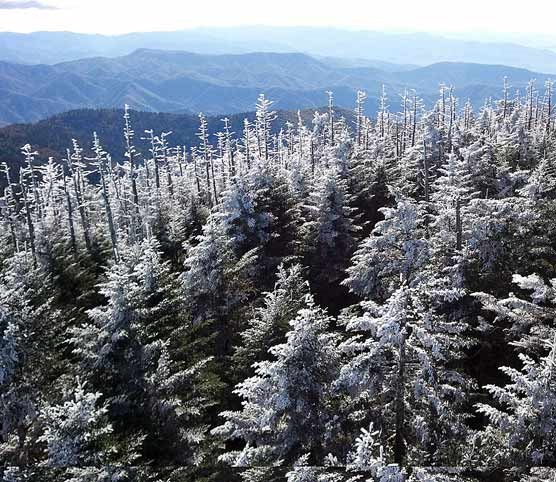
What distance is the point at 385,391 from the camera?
483 inches

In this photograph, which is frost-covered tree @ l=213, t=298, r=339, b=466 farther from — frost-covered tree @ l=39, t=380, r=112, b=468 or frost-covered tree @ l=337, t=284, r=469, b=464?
frost-covered tree @ l=39, t=380, r=112, b=468

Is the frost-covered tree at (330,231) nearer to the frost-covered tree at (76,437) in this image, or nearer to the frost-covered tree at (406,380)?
the frost-covered tree at (406,380)

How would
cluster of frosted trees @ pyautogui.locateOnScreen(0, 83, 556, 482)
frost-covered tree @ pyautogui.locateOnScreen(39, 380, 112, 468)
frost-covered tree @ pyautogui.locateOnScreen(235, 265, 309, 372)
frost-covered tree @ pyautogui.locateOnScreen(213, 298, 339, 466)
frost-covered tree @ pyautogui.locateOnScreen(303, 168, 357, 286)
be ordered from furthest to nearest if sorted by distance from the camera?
1. frost-covered tree @ pyautogui.locateOnScreen(303, 168, 357, 286)
2. frost-covered tree @ pyautogui.locateOnScreen(235, 265, 309, 372)
3. frost-covered tree @ pyautogui.locateOnScreen(39, 380, 112, 468)
4. frost-covered tree @ pyautogui.locateOnScreen(213, 298, 339, 466)
5. cluster of frosted trees @ pyautogui.locateOnScreen(0, 83, 556, 482)

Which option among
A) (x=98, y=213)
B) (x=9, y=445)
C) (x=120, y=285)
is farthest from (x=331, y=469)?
(x=98, y=213)

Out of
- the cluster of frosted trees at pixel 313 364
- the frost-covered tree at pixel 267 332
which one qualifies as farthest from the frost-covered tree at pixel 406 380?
the frost-covered tree at pixel 267 332

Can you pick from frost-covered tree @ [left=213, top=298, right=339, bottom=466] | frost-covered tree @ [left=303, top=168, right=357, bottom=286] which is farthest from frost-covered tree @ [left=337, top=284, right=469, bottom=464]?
frost-covered tree @ [left=303, top=168, right=357, bottom=286]

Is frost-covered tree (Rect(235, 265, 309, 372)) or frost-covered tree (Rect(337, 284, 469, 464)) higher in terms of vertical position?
frost-covered tree (Rect(337, 284, 469, 464))

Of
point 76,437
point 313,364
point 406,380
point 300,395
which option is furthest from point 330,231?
point 76,437

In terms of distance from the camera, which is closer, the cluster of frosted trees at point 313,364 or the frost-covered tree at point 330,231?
the cluster of frosted trees at point 313,364

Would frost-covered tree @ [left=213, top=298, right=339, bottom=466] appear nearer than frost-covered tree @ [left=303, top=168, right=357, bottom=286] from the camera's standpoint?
Yes

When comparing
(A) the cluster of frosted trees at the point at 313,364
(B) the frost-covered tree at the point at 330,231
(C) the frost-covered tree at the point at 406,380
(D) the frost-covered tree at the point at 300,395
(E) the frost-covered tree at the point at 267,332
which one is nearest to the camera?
(C) the frost-covered tree at the point at 406,380

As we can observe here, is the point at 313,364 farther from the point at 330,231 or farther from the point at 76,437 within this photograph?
the point at 330,231

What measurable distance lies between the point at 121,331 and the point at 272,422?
6757 millimetres

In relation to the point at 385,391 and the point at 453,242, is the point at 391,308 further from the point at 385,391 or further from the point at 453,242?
the point at 453,242
